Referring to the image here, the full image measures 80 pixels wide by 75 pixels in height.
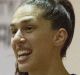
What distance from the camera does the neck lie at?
3.03 ft

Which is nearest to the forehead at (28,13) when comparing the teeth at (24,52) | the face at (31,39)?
the face at (31,39)

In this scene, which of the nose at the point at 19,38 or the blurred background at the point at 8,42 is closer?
the nose at the point at 19,38

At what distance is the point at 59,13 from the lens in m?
0.95

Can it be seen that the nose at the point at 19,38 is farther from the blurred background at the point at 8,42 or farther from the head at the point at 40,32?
the blurred background at the point at 8,42

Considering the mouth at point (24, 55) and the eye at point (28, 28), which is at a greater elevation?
the eye at point (28, 28)

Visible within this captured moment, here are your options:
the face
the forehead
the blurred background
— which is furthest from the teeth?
the blurred background

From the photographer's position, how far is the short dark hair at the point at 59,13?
938 mm

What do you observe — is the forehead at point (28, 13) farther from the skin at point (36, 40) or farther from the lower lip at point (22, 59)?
the lower lip at point (22, 59)

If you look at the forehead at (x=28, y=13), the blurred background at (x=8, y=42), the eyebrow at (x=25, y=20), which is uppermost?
the forehead at (x=28, y=13)

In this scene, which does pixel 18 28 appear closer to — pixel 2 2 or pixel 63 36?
pixel 63 36

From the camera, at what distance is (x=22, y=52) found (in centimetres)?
90

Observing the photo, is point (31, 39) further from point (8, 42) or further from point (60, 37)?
point (8, 42)

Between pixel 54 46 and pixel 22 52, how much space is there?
0.11 meters

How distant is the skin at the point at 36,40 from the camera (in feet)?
2.95
